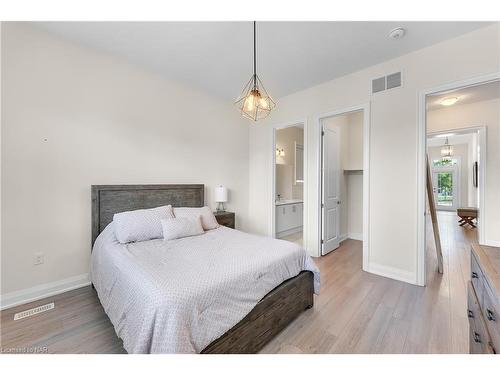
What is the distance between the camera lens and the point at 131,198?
282cm

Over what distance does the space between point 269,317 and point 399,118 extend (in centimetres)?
273

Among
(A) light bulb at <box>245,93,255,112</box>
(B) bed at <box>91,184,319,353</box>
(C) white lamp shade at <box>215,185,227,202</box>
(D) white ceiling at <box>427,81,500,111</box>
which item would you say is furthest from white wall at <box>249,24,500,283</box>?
(C) white lamp shade at <box>215,185,227,202</box>

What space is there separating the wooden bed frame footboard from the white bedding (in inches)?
2.3

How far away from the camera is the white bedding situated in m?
1.16

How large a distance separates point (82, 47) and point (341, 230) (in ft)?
16.1

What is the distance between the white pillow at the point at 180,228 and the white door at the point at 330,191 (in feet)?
6.92

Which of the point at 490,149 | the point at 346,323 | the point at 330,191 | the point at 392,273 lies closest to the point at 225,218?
the point at 330,191

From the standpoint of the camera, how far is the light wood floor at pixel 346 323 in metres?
1.62

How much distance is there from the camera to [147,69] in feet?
9.82

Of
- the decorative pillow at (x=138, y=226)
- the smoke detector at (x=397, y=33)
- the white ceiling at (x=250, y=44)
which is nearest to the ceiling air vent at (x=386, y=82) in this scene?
the white ceiling at (x=250, y=44)

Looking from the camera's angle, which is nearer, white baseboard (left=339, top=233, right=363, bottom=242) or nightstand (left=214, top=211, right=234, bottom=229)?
nightstand (left=214, top=211, right=234, bottom=229)

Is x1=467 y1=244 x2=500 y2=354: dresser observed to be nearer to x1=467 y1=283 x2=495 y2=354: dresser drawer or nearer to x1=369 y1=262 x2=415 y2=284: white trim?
x1=467 y1=283 x2=495 y2=354: dresser drawer
